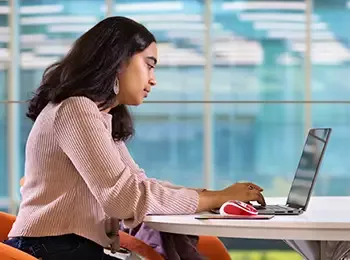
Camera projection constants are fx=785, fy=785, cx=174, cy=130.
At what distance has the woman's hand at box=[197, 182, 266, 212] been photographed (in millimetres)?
2223

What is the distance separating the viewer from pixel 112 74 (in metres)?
2.21

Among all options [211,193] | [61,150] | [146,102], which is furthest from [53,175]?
[146,102]

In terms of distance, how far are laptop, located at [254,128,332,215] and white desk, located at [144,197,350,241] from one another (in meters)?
0.13

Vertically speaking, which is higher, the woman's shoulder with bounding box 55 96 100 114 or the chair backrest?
the woman's shoulder with bounding box 55 96 100 114

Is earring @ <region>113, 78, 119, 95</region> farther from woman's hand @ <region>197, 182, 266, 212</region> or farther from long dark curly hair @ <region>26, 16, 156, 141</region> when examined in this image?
woman's hand @ <region>197, 182, 266, 212</region>

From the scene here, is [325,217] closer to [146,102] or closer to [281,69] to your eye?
[146,102]

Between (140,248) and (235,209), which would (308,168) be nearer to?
(235,209)

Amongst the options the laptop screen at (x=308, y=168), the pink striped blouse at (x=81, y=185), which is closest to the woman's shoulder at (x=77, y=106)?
the pink striped blouse at (x=81, y=185)

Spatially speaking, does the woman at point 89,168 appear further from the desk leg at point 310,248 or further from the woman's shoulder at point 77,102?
the desk leg at point 310,248

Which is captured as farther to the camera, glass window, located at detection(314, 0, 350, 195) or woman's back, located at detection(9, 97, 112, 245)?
glass window, located at detection(314, 0, 350, 195)

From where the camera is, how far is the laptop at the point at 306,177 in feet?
Answer: 7.41

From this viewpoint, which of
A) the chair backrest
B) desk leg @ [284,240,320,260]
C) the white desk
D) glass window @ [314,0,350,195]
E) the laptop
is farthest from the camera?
glass window @ [314,0,350,195]

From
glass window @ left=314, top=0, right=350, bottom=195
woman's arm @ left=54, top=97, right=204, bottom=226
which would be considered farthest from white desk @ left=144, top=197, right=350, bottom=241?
glass window @ left=314, top=0, right=350, bottom=195

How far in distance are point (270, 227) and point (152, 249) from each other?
0.57m
